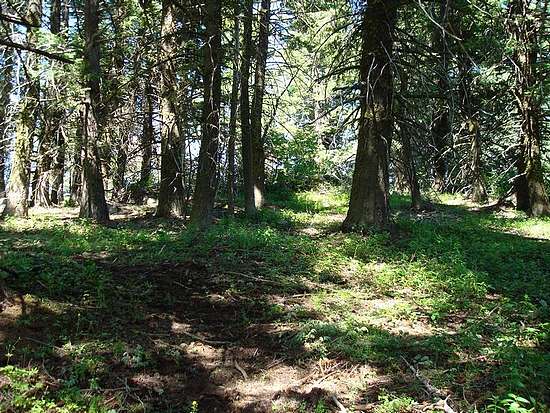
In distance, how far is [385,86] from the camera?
9719 mm

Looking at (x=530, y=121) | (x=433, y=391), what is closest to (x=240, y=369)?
(x=433, y=391)

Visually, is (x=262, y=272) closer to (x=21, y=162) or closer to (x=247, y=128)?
(x=247, y=128)

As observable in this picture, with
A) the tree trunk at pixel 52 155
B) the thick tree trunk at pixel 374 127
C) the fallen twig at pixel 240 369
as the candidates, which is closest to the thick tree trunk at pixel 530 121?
the thick tree trunk at pixel 374 127

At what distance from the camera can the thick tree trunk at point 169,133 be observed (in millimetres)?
11352

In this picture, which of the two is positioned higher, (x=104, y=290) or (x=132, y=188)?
(x=132, y=188)

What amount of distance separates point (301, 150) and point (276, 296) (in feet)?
51.2

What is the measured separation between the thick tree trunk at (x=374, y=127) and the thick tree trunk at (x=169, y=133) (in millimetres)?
4165

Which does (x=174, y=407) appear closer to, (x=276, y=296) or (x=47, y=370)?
(x=47, y=370)

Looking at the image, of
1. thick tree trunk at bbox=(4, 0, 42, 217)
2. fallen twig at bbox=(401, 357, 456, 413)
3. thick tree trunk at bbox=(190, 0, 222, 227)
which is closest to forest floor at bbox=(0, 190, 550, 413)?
fallen twig at bbox=(401, 357, 456, 413)

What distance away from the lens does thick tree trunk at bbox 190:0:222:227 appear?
9.39m

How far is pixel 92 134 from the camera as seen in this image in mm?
12109

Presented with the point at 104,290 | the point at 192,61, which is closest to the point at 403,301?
the point at 104,290

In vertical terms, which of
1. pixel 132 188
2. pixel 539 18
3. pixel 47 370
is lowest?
pixel 47 370

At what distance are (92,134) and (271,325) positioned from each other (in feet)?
28.3
